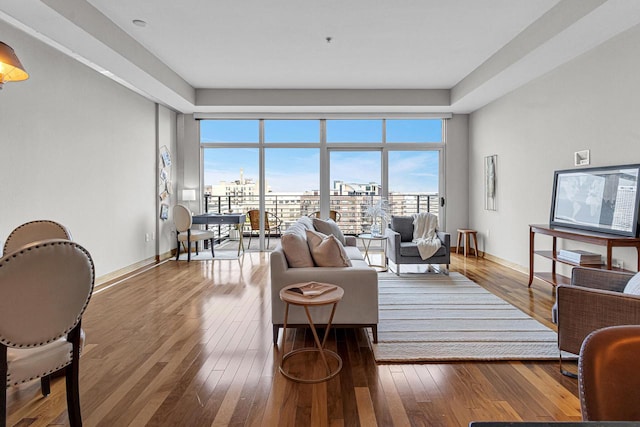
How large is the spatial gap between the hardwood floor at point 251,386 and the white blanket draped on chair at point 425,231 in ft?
5.19

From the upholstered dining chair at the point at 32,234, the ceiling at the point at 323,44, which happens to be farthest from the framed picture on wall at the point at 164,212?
the upholstered dining chair at the point at 32,234

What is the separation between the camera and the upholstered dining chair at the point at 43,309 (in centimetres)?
131

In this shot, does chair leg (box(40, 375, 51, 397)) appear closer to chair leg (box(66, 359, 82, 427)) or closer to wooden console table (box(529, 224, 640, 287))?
chair leg (box(66, 359, 82, 427))

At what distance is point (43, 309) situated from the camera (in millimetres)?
1408

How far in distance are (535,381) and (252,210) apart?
5.50 m

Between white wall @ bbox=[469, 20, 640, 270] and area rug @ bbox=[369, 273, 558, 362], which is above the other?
white wall @ bbox=[469, 20, 640, 270]

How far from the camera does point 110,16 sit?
11.4 ft

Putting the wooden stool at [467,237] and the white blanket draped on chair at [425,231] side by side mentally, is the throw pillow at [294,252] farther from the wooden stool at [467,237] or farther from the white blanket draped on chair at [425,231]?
the wooden stool at [467,237]

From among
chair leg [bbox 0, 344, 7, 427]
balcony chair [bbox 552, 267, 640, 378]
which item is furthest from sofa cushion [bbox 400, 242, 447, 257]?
chair leg [bbox 0, 344, 7, 427]

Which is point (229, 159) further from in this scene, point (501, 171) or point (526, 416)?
point (526, 416)

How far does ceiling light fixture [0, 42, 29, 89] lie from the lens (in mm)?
2109

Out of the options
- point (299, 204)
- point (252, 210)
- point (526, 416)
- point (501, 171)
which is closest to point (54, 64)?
point (252, 210)

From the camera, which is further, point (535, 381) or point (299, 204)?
point (299, 204)

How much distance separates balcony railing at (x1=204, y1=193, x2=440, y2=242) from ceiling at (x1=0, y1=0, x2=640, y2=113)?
175 cm
